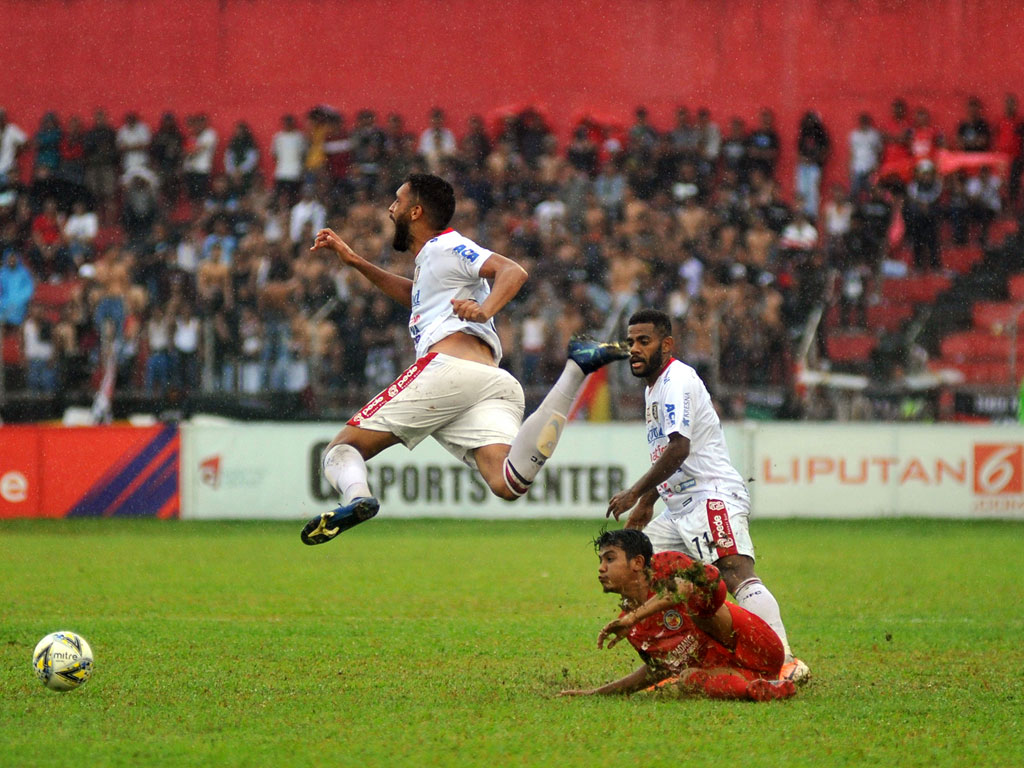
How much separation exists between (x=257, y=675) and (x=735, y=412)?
12.6 m

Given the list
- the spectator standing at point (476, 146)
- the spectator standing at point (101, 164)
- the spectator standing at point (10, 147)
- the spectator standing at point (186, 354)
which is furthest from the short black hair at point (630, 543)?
the spectator standing at point (10, 147)

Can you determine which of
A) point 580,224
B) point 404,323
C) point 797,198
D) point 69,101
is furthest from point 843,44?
point 69,101

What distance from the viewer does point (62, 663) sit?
22.0 ft

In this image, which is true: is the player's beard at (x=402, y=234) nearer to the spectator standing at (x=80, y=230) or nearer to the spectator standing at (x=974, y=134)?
the spectator standing at (x=80, y=230)

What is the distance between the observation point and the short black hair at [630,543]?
21.8 feet

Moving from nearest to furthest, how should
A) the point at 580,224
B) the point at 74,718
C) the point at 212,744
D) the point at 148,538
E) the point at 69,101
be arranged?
1. the point at 212,744
2. the point at 74,718
3. the point at 148,538
4. the point at 580,224
5. the point at 69,101

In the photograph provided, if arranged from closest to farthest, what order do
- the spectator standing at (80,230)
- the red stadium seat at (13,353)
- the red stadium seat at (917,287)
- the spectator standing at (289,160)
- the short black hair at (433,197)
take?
the short black hair at (433,197)
the red stadium seat at (13,353)
the spectator standing at (80,230)
the red stadium seat at (917,287)
the spectator standing at (289,160)

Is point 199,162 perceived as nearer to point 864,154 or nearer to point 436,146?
point 436,146

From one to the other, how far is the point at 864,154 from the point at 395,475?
1037 centimetres

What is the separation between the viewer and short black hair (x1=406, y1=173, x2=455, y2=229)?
24.4ft

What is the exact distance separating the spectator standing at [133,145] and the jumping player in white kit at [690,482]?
1741cm

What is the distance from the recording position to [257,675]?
7367 millimetres

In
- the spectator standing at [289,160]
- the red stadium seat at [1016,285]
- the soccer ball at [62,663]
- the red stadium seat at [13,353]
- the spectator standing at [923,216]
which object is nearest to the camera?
the soccer ball at [62,663]

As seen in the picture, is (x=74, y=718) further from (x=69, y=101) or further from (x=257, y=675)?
(x=69, y=101)
